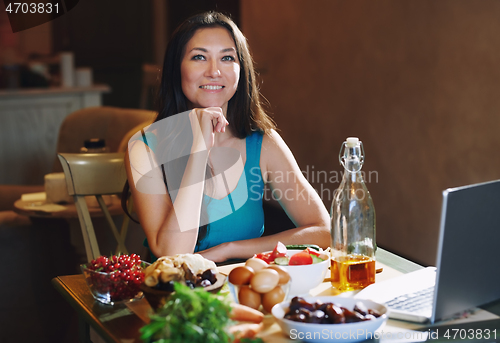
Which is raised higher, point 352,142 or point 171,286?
point 352,142

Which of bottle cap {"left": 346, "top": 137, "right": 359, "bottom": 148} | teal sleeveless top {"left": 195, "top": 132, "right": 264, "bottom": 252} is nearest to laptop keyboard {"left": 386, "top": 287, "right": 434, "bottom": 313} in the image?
bottle cap {"left": 346, "top": 137, "right": 359, "bottom": 148}

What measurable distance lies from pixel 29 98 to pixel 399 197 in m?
2.76

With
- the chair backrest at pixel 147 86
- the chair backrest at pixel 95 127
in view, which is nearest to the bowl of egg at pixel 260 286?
the chair backrest at pixel 95 127

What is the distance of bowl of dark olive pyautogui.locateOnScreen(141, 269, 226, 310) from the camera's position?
0.97 meters

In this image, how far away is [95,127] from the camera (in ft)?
11.6

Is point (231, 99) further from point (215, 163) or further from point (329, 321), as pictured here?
point (329, 321)

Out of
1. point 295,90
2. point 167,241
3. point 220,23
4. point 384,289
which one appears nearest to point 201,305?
point 384,289

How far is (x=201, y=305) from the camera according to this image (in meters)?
0.81

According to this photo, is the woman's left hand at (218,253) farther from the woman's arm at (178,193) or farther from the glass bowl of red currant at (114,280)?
the glass bowl of red currant at (114,280)

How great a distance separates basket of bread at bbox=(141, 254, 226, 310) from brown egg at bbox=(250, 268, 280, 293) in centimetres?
7

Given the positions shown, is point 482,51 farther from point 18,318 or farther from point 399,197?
point 18,318

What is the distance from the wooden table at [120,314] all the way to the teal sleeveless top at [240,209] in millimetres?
413

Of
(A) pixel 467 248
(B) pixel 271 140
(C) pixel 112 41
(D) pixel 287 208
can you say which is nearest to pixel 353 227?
(A) pixel 467 248

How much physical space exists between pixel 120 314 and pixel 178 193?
1.76 feet
